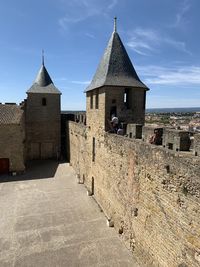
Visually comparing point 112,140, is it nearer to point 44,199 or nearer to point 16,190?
point 44,199

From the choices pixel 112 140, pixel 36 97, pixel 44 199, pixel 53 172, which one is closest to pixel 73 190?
pixel 44 199

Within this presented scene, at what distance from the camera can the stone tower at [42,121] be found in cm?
2562

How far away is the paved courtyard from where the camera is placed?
350 inches

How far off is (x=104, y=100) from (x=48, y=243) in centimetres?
677

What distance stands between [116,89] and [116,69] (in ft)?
4.32

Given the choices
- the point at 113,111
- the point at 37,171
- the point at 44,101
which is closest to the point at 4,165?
the point at 37,171

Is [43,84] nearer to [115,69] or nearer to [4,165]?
[4,165]

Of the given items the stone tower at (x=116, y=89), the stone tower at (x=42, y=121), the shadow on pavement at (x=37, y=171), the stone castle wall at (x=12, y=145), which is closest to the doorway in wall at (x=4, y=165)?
the stone castle wall at (x=12, y=145)

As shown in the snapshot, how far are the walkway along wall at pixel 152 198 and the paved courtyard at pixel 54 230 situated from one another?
781 millimetres

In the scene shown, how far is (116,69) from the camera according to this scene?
12.5 metres

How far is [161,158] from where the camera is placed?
696cm

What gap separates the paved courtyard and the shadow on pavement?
6.24ft

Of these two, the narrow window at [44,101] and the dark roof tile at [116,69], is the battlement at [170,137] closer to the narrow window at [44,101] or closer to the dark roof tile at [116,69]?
the dark roof tile at [116,69]

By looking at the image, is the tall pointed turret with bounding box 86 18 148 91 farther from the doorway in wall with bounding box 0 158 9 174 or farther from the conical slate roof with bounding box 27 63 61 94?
the conical slate roof with bounding box 27 63 61 94
